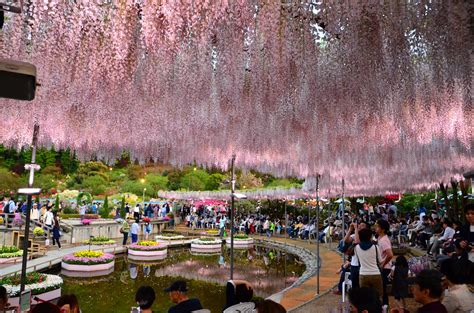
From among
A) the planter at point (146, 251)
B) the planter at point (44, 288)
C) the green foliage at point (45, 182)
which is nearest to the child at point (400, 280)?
the planter at point (44, 288)

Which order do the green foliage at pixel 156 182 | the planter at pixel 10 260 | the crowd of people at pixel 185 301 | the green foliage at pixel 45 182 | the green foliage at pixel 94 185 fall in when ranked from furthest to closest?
the green foliage at pixel 156 182 < the green foliage at pixel 94 185 < the green foliage at pixel 45 182 < the planter at pixel 10 260 < the crowd of people at pixel 185 301

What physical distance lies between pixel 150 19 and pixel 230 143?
14.9 feet

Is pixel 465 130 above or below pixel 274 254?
above

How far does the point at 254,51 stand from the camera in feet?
11.6

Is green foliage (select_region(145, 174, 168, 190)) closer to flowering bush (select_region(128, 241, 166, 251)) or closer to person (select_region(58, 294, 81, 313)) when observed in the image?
flowering bush (select_region(128, 241, 166, 251))

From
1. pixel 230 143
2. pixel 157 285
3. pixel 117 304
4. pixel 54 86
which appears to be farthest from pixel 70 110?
pixel 157 285

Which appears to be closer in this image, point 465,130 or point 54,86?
point 54,86

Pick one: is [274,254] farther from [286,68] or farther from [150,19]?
[150,19]

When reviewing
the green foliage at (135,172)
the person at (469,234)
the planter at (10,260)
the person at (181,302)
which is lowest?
the planter at (10,260)

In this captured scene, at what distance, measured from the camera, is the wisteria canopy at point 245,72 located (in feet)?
9.70

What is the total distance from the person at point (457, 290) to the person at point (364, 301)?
489mm

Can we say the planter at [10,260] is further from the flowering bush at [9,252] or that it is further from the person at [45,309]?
the person at [45,309]

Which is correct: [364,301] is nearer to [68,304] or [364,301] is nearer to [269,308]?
[269,308]

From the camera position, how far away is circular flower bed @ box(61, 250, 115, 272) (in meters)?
11.5
